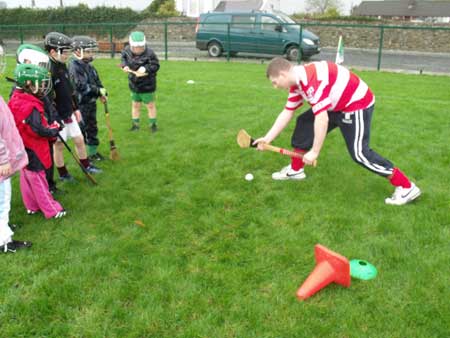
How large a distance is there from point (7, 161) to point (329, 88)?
277 centimetres

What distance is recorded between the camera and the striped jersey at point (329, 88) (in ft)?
11.9

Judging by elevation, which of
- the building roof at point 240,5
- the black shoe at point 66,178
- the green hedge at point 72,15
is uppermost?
the building roof at point 240,5

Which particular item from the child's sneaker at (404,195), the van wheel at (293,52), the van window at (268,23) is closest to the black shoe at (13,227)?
the child's sneaker at (404,195)

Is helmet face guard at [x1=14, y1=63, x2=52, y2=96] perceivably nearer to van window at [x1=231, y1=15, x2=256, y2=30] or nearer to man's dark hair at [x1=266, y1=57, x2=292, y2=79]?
man's dark hair at [x1=266, y1=57, x2=292, y2=79]

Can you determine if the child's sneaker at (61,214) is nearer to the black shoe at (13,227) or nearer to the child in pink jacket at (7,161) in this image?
the black shoe at (13,227)

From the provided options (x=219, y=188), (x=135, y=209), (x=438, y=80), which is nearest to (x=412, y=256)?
(x=219, y=188)

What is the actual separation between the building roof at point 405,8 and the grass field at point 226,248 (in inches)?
1967

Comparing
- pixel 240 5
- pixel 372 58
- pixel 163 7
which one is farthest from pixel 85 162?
pixel 163 7

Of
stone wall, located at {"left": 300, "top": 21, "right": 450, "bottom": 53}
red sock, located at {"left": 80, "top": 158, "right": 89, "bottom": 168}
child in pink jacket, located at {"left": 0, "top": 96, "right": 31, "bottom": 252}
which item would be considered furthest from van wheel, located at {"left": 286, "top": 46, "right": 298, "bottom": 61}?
child in pink jacket, located at {"left": 0, "top": 96, "right": 31, "bottom": 252}

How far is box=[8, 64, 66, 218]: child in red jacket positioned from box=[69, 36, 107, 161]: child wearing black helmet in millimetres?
1318

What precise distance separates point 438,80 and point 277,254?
1208cm

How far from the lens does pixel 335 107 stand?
12.9 feet

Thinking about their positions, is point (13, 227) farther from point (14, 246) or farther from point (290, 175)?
→ point (290, 175)

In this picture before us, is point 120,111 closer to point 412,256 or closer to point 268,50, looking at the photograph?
point 412,256
